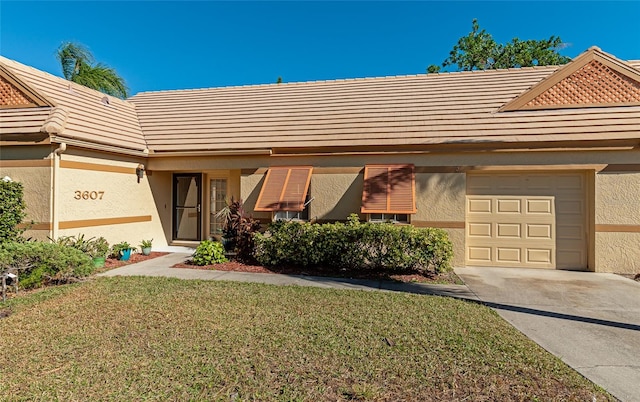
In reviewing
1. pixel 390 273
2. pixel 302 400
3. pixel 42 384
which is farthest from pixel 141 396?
pixel 390 273

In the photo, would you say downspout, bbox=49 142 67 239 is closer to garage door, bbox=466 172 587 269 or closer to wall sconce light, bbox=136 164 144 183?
wall sconce light, bbox=136 164 144 183

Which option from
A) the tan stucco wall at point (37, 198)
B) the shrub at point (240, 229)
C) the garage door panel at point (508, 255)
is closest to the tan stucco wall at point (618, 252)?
the garage door panel at point (508, 255)

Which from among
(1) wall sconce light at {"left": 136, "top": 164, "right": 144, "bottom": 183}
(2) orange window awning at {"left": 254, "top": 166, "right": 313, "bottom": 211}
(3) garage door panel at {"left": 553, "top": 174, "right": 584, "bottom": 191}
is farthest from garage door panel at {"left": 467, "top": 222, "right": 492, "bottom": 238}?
(1) wall sconce light at {"left": 136, "top": 164, "right": 144, "bottom": 183}

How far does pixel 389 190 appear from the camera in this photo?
9.33 meters

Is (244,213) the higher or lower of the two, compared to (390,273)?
higher

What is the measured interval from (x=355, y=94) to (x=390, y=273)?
6883 mm

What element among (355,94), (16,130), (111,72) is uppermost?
(111,72)

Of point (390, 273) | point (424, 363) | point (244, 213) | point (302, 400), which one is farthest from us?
point (244, 213)

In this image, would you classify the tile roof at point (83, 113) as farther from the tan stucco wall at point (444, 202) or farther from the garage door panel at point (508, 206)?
the garage door panel at point (508, 206)

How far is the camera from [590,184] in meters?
8.83

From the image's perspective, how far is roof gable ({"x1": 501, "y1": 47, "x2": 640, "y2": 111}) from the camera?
30.3 feet

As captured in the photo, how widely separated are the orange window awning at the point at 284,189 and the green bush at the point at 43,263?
4.35 m

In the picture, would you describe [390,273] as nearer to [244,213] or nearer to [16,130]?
[244,213]

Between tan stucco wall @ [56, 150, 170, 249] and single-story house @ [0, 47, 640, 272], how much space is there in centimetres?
4
